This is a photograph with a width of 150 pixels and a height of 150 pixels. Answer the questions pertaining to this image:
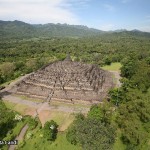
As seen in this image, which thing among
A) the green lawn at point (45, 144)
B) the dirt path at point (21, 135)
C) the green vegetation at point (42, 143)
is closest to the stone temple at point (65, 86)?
the dirt path at point (21, 135)

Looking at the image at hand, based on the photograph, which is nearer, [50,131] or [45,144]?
[45,144]

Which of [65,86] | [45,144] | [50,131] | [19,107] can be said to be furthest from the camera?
[65,86]

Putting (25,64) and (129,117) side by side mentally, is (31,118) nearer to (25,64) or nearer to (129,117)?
(129,117)

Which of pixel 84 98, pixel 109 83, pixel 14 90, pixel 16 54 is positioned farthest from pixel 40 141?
pixel 16 54

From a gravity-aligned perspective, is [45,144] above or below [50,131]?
below

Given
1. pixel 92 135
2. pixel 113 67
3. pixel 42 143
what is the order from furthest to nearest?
pixel 113 67
pixel 42 143
pixel 92 135

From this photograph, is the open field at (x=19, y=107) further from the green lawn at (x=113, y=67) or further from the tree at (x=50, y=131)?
the green lawn at (x=113, y=67)

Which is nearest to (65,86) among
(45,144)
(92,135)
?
(45,144)

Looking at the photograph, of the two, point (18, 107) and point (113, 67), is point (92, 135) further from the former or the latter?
point (113, 67)
